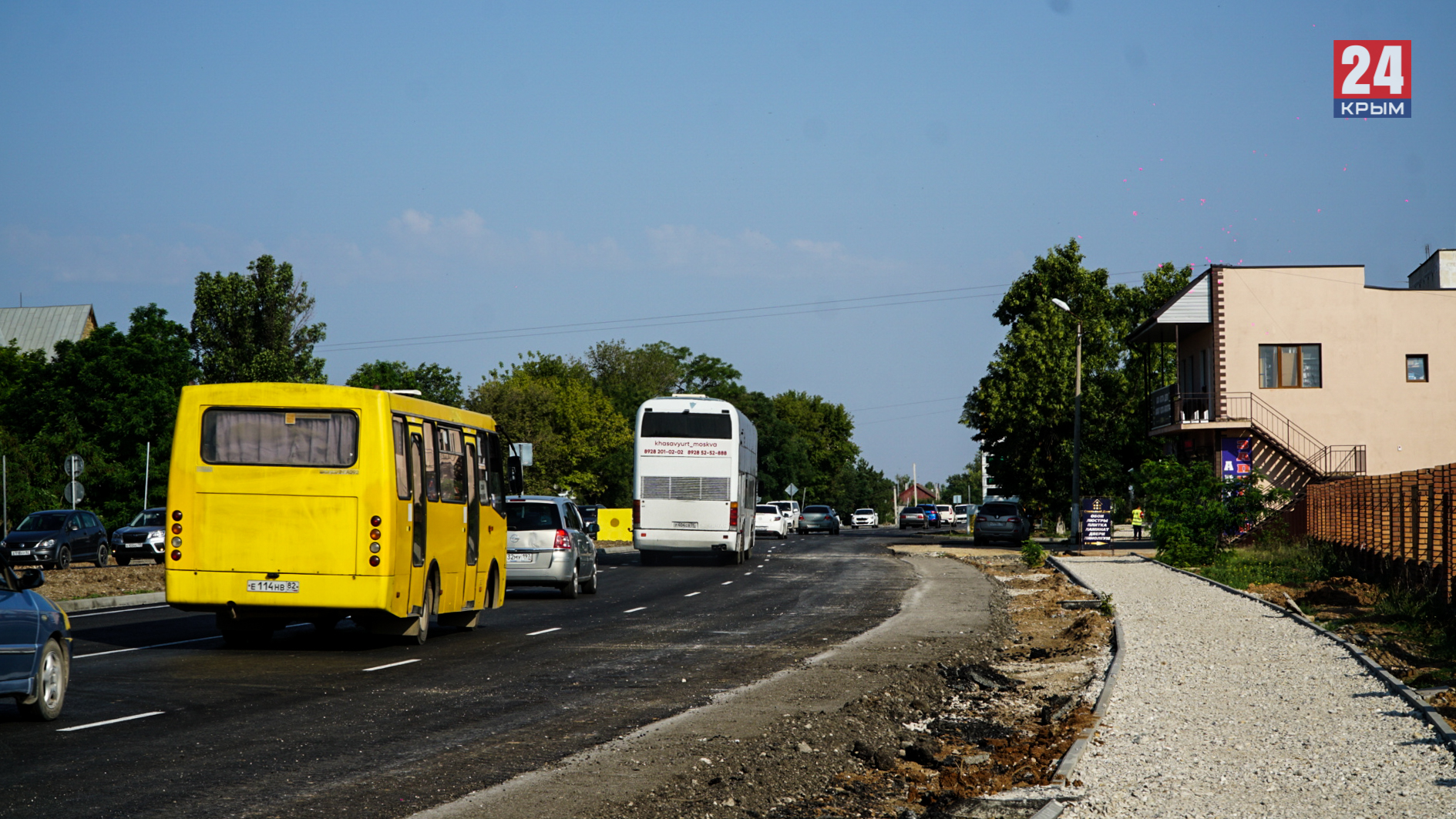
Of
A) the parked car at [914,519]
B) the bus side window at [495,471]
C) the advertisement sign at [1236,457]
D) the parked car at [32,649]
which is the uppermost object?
the advertisement sign at [1236,457]

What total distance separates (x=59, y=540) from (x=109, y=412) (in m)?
30.5

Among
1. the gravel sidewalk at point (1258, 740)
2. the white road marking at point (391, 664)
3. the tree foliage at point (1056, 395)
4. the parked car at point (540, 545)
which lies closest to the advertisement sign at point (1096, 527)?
the tree foliage at point (1056, 395)

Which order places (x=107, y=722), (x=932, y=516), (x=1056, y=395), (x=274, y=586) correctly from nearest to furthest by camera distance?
1. (x=107, y=722)
2. (x=274, y=586)
3. (x=1056, y=395)
4. (x=932, y=516)

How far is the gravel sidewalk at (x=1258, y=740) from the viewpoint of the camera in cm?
702

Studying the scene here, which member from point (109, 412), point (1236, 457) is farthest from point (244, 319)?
point (1236, 457)

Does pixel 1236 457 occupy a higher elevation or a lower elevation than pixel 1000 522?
higher

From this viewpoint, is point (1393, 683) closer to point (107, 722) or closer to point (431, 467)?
point (107, 722)

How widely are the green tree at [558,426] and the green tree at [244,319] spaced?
2148 cm

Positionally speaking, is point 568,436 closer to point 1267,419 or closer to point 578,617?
point 1267,419

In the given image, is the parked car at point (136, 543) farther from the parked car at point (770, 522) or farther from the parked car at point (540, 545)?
the parked car at point (770, 522)

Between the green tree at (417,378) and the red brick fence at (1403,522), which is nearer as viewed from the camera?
the red brick fence at (1403,522)

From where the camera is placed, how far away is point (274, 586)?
14555mm

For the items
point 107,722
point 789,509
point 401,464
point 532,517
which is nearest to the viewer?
point 107,722

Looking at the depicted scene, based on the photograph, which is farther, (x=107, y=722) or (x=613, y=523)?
(x=613, y=523)
